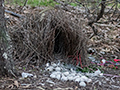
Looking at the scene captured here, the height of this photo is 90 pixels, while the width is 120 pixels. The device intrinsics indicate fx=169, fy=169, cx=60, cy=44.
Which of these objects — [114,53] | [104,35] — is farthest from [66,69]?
[104,35]

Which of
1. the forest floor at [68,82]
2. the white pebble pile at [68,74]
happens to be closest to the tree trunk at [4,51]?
the forest floor at [68,82]

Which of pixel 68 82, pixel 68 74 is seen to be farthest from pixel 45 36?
pixel 68 82

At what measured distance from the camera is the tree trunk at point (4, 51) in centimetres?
223

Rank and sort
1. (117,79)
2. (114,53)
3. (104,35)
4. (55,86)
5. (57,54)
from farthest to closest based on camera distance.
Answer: (104,35) → (114,53) → (57,54) → (117,79) → (55,86)

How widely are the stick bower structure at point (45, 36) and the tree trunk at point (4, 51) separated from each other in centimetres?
79

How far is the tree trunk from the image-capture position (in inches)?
87.9

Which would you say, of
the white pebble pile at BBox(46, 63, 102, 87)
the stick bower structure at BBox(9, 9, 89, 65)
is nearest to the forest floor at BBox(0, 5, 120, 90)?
the white pebble pile at BBox(46, 63, 102, 87)

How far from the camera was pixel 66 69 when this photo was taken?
3.15 metres

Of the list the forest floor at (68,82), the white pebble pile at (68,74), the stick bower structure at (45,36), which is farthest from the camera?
the stick bower structure at (45,36)

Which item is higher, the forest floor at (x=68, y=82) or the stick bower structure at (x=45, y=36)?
the stick bower structure at (x=45, y=36)

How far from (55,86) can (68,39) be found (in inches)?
49.3

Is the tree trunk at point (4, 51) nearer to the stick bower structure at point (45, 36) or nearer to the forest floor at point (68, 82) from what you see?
the forest floor at point (68, 82)

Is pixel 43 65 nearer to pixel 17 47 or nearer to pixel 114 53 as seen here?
pixel 17 47

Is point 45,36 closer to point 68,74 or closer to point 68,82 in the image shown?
point 68,74
